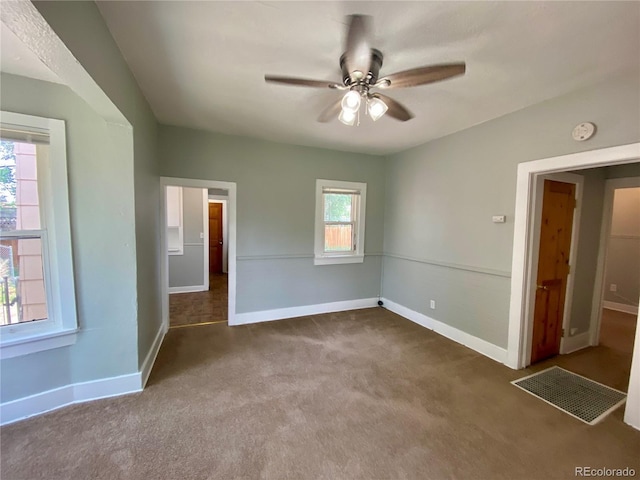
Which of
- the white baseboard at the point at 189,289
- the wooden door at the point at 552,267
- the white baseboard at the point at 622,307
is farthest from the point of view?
the white baseboard at the point at 189,289

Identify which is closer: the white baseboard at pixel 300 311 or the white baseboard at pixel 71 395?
the white baseboard at pixel 71 395

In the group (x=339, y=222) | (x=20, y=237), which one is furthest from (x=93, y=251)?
(x=339, y=222)

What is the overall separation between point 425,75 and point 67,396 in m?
3.40

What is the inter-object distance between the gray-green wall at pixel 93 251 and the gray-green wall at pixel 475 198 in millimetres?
3445

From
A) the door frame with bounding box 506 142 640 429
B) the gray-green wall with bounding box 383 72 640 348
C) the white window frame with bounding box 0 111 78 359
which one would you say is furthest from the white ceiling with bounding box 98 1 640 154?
the white window frame with bounding box 0 111 78 359

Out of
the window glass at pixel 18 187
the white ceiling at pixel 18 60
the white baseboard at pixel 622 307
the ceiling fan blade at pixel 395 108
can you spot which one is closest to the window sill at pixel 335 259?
the ceiling fan blade at pixel 395 108

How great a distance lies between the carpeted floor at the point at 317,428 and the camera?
5.25 feet

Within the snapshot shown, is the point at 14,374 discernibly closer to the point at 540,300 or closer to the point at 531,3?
the point at 531,3

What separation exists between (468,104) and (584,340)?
3.24 metres

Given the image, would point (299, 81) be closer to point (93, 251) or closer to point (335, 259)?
point (93, 251)

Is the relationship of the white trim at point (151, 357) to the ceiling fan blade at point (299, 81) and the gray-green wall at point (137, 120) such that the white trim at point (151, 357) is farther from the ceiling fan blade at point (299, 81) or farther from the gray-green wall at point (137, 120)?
the ceiling fan blade at point (299, 81)

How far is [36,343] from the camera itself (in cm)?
191

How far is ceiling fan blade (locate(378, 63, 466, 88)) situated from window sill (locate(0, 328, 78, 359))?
2.89 metres

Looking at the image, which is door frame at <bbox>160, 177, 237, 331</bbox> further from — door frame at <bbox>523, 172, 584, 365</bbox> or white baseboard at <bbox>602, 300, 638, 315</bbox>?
white baseboard at <bbox>602, 300, 638, 315</bbox>
